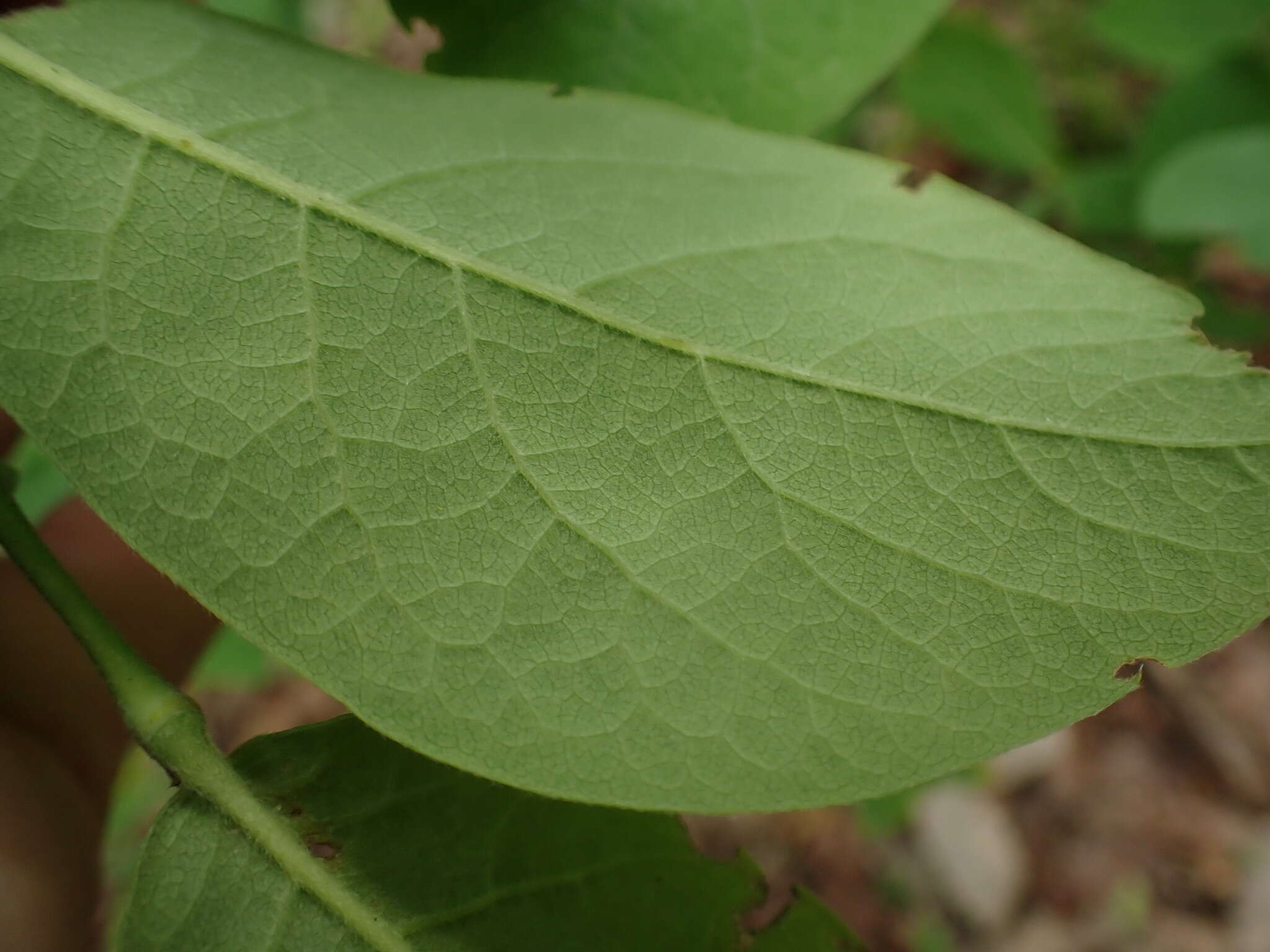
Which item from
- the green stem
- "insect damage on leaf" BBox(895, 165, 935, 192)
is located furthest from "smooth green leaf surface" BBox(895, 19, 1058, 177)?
the green stem

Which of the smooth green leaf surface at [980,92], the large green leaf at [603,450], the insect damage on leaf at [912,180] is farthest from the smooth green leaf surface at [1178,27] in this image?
the large green leaf at [603,450]

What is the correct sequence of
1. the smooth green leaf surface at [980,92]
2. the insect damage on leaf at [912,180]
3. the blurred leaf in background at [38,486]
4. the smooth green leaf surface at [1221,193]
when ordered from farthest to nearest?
the smooth green leaf surface at [980,92], the smooth green leaf surface at [1221,193], the blurred leaf in background at [38,486], the insect damage on leaf at [912,180]

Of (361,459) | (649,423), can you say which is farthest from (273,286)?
(649,423)

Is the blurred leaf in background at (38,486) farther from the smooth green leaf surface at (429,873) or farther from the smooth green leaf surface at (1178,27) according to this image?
the smooth green leaf surface at (1178,27)

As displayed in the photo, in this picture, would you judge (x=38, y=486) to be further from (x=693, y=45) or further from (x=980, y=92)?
(x=980, y=92)

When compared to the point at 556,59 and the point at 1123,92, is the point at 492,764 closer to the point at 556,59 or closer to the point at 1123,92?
the point at 556,59

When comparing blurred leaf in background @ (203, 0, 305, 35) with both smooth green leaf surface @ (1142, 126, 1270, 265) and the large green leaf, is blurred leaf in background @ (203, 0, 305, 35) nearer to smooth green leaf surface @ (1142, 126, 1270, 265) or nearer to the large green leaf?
the large green leaf

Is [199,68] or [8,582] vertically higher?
[199,68]
